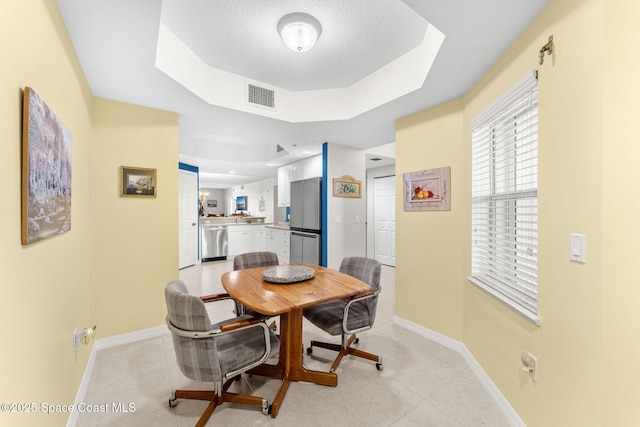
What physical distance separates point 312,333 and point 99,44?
9.72 feet

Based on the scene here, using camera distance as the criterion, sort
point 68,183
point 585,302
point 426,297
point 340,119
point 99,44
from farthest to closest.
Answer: point 340,119 → point 426,297 → point 99,44 → point 68,183 → point 585,302

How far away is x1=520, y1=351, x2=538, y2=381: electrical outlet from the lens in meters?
1.41

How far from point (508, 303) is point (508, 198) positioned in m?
0.71

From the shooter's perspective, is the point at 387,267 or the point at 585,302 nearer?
the point at 585,302

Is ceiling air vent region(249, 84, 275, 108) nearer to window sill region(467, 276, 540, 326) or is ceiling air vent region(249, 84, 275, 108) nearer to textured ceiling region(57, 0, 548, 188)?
textured ceiling region(57, 0, 548, 188)

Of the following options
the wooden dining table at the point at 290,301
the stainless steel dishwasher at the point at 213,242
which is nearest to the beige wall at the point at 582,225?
the wooden dining table at the point at 290,301

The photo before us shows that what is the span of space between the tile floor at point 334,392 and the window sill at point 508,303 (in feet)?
2.38

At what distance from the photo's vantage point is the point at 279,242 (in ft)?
21.0

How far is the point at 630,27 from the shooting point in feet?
3.14

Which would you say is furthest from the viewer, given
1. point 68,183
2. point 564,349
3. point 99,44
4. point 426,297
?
point 426,297

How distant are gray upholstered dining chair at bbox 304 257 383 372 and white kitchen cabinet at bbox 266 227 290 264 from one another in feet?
12.6

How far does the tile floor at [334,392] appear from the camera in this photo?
160 centimetres

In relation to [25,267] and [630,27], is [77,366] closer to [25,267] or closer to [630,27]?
[25,267]

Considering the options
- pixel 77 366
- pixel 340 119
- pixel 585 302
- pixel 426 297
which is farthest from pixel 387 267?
pixel 77 366
